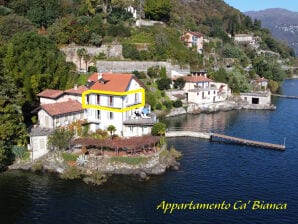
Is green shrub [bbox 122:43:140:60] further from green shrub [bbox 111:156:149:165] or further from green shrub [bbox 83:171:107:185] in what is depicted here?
green shrub [bbox 83:171:107:185]

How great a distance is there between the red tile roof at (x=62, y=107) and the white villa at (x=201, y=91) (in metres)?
32.0

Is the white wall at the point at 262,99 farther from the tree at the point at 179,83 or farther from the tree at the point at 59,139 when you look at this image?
the tree at the point at 59,139

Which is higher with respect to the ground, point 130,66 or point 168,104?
point 130,66

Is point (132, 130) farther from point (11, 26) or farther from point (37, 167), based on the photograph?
point (11, 26)

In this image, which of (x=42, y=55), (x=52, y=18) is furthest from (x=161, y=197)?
A: (x=52, y=18)

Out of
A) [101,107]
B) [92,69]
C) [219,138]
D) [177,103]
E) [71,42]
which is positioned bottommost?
[219,138]

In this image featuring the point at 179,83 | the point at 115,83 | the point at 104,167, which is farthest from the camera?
the point at 179,83

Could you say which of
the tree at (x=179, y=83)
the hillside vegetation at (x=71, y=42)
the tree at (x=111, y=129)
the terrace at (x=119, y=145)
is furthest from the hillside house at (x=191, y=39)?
the terrace at (x=119, y=145)

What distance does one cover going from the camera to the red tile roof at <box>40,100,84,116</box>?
4288 cm

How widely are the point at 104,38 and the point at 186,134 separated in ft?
117

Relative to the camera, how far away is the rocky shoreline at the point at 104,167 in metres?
37.3

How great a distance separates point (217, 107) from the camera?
7362 cm

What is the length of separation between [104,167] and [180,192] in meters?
8.82

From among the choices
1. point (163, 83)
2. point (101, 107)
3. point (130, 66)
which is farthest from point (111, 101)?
point (130, 66)
